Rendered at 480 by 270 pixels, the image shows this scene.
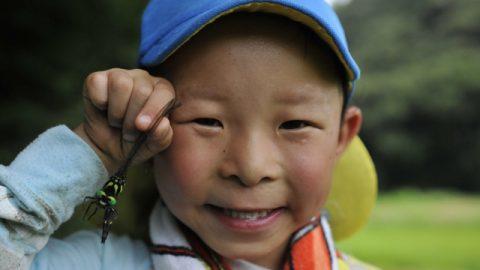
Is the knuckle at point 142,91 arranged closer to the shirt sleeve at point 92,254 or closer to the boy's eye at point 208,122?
the boy's eye at point 208,122

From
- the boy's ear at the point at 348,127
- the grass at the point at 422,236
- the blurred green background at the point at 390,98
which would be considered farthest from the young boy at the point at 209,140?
the grass at the point at 422,236

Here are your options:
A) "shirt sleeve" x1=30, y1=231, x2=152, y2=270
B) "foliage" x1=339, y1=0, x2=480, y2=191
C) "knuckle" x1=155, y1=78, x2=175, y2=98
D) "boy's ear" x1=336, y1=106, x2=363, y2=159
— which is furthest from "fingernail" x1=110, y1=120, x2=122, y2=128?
"foliage" x1=339, y1=0, x2=480, y2=191

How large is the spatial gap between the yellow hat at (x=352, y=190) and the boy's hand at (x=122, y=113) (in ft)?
2.45

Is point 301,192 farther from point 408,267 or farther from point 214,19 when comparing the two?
point 408,267

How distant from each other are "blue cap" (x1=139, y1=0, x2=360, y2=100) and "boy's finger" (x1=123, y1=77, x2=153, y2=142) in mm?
129

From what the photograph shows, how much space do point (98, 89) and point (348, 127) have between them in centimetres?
77

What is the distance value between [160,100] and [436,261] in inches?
282

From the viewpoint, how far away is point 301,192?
145 cm

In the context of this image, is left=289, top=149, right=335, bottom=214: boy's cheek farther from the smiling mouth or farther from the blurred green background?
the blurred green background

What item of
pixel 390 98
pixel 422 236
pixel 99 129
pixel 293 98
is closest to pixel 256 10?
pixel 293 98

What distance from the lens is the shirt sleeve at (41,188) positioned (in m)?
1.24

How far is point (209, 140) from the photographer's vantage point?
1376 millimetres

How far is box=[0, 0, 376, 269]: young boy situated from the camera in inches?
51.3

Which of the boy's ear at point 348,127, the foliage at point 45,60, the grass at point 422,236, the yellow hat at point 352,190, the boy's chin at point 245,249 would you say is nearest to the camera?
the boy's chin at point 245,249
